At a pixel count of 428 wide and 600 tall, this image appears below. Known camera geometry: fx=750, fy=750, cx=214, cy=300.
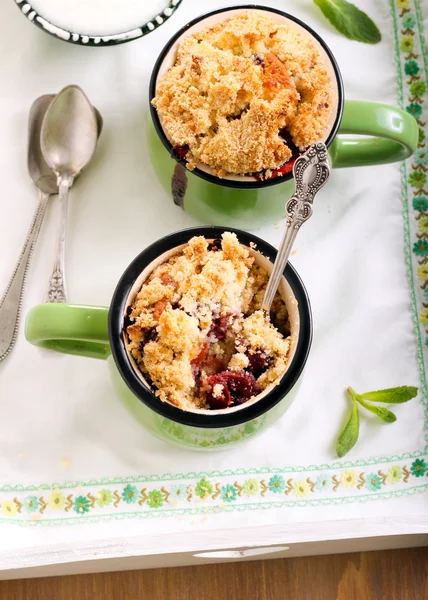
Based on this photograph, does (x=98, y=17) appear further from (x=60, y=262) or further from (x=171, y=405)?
(x=171, y=405)

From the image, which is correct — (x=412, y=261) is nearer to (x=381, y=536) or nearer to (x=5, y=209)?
(x=381, y=536)

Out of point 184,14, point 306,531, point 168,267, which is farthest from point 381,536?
point 184,14

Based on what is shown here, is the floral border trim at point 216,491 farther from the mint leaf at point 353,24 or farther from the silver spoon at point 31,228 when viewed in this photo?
the mint leaf at point 353,24

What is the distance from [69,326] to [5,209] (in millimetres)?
388

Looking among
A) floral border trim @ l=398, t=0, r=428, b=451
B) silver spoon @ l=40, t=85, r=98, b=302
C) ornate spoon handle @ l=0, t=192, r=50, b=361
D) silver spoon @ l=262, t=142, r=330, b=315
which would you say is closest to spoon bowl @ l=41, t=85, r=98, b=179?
silver spoon @ l=40, t=85, r=98, b=302

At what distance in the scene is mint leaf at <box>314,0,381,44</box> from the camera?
54.7 inches

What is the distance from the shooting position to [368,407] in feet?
4.10

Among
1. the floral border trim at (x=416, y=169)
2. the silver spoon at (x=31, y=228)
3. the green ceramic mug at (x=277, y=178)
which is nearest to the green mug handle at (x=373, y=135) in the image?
the green ceramic mug at (x=277, y=178)

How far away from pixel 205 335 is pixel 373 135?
426mm

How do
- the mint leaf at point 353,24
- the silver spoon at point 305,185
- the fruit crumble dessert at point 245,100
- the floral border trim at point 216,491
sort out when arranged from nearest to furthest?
the silver spoon at point 305,185 → the fruit crumble dessert at point 245,100 → the floral border trim at point 216,491 → the mint leaf at point 353,24

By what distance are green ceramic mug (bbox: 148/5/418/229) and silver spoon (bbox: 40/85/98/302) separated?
133 millimetres

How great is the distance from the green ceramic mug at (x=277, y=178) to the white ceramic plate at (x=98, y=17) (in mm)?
171

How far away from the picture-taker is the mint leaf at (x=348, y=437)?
4.04 ft

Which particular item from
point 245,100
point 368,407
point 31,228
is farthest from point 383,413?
point 31,228
